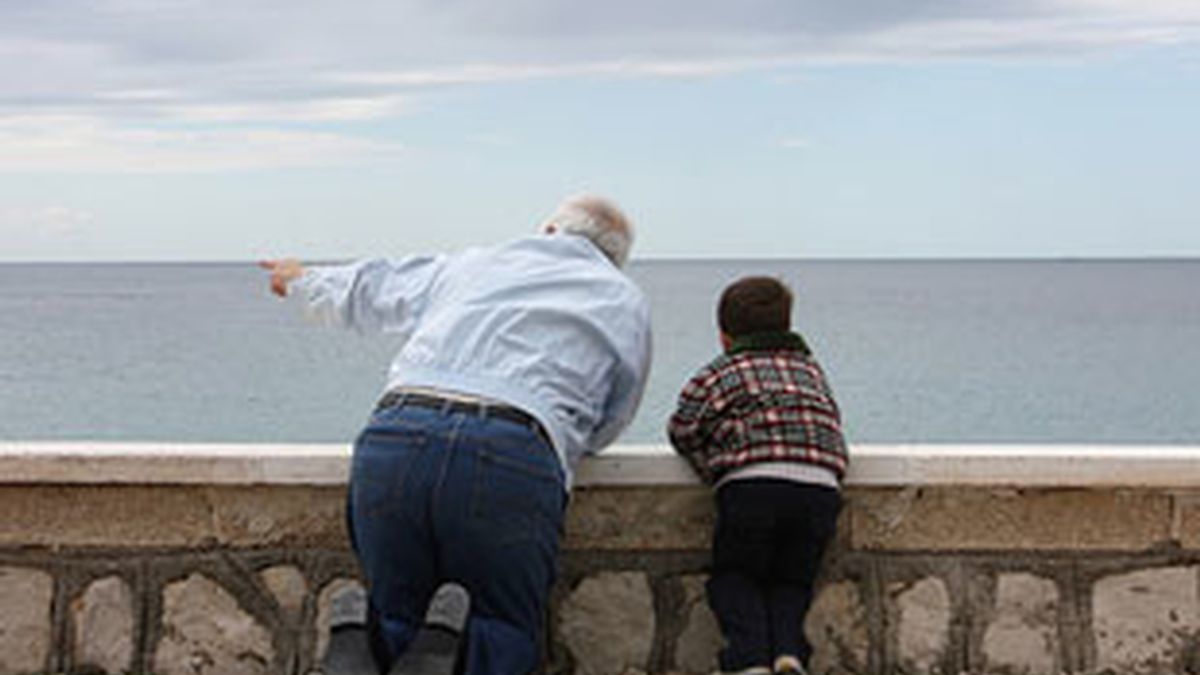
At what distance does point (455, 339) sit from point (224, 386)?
46057mm

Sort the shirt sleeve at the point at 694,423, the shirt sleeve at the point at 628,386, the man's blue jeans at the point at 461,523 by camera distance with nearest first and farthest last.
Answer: the man's blue jeans at the point at 461,523 → the shirt sleeve at the point at 628,386 → the shirt sleeve at the point at 694,423

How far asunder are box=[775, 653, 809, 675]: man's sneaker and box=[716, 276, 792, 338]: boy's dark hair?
2.69ft

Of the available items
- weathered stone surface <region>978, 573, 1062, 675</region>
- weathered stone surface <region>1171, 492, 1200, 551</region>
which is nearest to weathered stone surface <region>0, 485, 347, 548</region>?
weathered stone surface <region>978, 573, 1062, 675</region>

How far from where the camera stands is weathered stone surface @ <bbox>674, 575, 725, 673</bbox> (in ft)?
16.0

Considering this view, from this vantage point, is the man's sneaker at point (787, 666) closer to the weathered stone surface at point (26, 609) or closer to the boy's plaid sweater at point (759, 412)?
the boy's plaid sweater at point (759, 412)

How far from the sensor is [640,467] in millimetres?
4797

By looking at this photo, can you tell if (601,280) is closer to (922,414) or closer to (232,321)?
(922,414)

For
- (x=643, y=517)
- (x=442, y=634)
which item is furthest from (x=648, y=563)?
(x=442, y=634)

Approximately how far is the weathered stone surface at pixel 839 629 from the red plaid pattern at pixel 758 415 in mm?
406

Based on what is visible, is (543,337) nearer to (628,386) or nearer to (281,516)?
(628,386)

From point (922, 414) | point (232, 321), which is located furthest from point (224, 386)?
point (232, 321)

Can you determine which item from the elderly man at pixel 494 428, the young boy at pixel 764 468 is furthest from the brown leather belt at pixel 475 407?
the young boy at pixel 764 468

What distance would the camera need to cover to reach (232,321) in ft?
292

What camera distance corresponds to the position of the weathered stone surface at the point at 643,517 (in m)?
4.84
